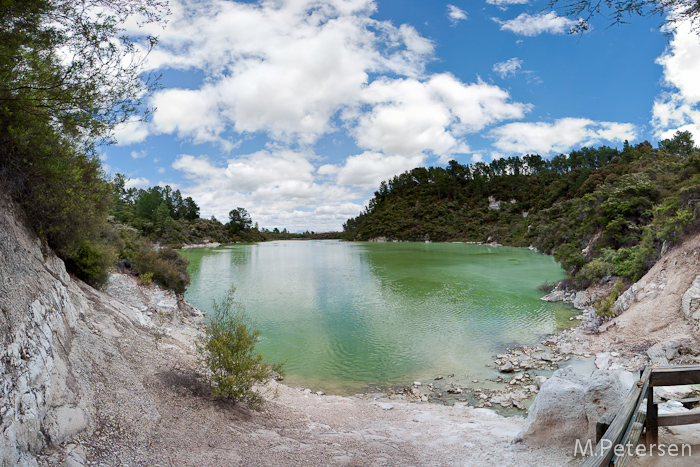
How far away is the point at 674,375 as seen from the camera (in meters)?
3.40

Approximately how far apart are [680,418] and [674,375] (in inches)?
19.9

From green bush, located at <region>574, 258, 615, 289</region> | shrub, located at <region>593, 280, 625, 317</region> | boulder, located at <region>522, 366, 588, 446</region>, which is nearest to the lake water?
shrub, located at <region>593, 280, 625, 317</region>

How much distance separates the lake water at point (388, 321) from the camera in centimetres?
1213

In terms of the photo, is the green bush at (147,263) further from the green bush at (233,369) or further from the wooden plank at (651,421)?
the wooden plank at (651,421)

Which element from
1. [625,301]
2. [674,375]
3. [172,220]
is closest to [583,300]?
[625,301]

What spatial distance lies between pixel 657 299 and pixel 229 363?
1460 cm

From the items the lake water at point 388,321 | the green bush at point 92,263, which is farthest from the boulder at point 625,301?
the green bush at point 92,263

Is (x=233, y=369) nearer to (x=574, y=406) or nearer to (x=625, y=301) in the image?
(x=574, y=406)

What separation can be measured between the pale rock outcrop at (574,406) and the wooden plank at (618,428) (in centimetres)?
171

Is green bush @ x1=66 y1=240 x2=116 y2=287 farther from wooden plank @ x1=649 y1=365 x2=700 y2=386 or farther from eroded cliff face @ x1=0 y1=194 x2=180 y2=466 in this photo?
wooden plank @ x1=649 y1=365 x2=700 y2=386

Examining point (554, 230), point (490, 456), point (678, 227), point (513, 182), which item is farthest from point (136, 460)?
point (513, 182)

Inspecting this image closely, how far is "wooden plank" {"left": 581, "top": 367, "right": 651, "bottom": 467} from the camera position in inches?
86.6

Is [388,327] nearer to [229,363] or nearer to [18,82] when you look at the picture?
[229,363]

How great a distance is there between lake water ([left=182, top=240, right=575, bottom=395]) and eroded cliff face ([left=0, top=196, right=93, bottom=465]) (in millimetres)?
7227
